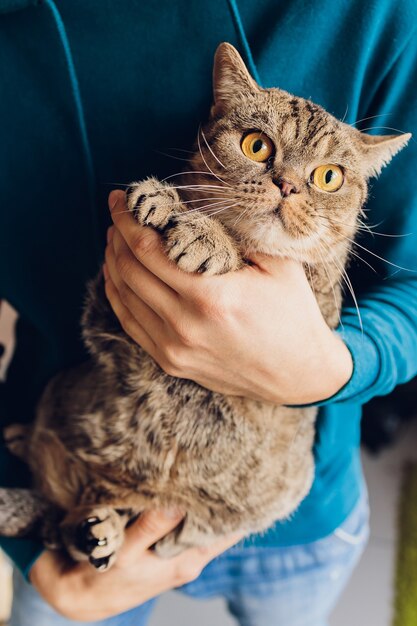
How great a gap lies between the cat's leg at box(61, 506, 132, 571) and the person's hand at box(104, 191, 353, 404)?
11.1 inches

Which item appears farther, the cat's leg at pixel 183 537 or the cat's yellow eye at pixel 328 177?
the cat's leg at pixel 183 537

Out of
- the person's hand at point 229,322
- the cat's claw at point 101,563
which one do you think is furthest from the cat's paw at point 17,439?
the person's hand at point 229,322

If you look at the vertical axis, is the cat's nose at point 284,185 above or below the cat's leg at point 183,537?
above

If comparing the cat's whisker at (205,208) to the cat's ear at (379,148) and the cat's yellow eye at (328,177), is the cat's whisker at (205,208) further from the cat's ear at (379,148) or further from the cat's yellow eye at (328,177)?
the cat's ear at (379,148)

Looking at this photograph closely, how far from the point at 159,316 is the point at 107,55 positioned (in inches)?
16.5

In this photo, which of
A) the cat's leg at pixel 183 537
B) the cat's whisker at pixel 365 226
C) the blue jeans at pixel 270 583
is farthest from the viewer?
the blue jeans at pixel 270 583

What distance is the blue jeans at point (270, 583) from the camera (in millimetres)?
1051

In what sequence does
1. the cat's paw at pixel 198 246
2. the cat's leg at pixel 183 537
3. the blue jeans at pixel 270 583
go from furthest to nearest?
the blue jeans at pixel 270 583
the cat's leg at pixel 183 537
the cat's paw at pixel 198 246

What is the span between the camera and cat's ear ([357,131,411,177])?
75 centimetres

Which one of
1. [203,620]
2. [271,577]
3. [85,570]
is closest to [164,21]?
[85,570]

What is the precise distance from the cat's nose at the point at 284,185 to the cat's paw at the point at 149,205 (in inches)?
5.9

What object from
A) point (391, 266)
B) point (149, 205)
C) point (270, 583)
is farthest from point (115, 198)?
point (270, 583)

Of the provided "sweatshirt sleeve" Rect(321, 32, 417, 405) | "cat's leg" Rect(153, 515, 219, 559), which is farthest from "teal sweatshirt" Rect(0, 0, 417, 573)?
"cat's leg" Rect(153, 515, 219, 559)

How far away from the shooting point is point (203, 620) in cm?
165
